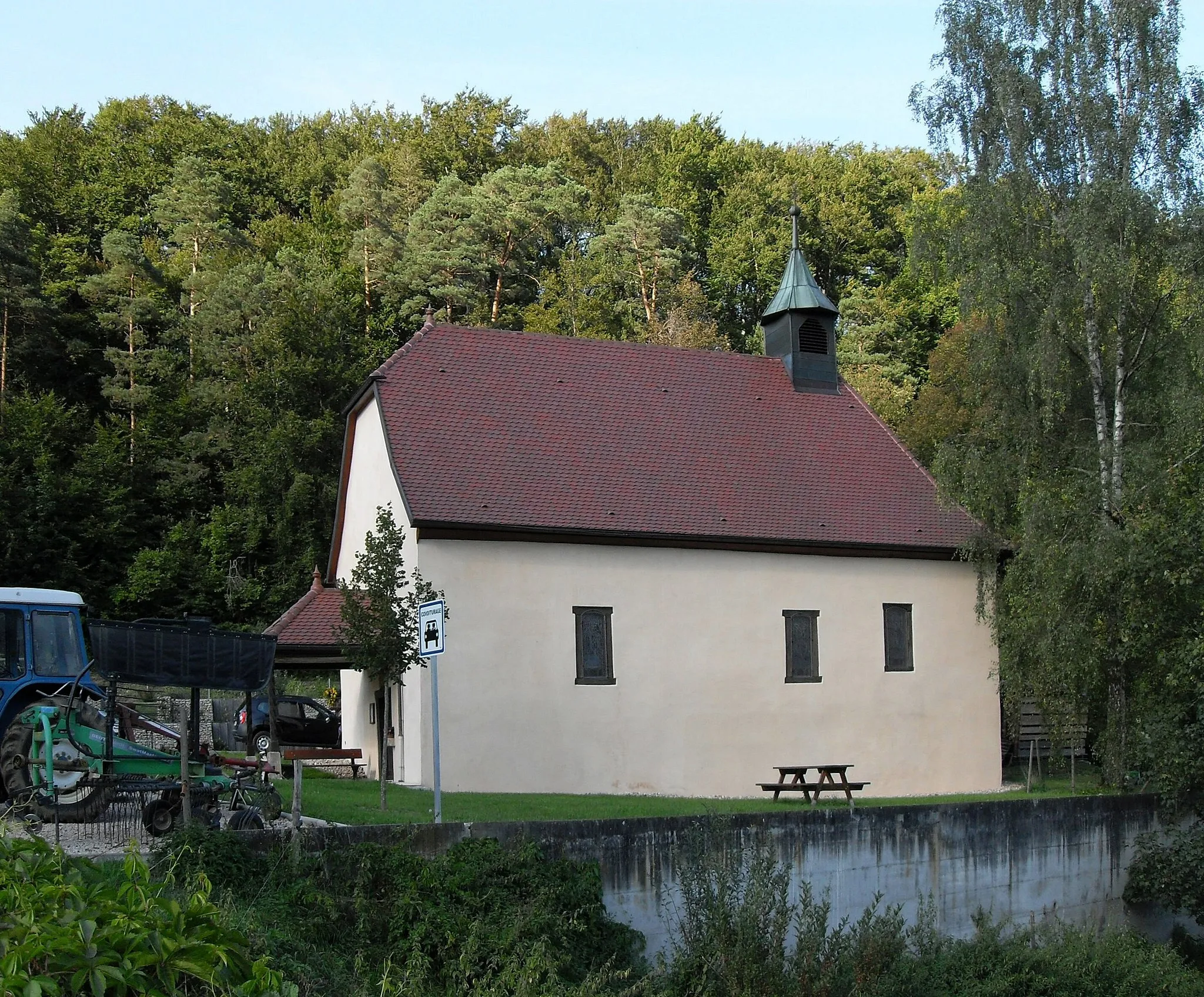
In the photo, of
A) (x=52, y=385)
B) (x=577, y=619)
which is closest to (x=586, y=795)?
(x=577, y=619)

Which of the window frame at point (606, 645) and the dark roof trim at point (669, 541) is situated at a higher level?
the dark roof trim at point (669, 541)

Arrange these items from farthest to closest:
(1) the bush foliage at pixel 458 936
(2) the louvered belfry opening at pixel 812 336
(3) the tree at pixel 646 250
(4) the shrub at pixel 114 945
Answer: (3) the tree at pixel 646 250 < (2) the louvered belfry opening at pixel 812 336 < (1) the bush foliage at pixel 458 936 < (4) the shrub at pixel 114 945

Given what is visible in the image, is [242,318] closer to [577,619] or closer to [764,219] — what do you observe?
[764,219]

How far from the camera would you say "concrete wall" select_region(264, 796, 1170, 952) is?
1271cm

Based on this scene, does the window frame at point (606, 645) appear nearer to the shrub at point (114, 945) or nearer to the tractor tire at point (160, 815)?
the tractor tire at point (160, 815)

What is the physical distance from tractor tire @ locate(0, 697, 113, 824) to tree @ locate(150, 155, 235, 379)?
39.2 m

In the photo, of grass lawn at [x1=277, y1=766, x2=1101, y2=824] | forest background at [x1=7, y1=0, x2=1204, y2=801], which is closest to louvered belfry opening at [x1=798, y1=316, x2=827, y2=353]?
forest background at [x1=7, y1=0, x2=1204, y2=801]

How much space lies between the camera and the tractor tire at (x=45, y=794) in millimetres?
13289

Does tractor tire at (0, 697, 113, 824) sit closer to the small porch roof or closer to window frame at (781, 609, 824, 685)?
the small porch roof

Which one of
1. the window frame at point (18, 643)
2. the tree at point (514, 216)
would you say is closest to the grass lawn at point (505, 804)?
the window frame at point (18, 643)

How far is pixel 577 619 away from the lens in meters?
22.2

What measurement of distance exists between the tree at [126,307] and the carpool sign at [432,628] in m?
35.4

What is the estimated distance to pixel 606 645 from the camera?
22359 mm

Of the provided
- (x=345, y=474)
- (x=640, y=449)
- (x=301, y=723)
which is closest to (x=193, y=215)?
(x=301, y=723)
